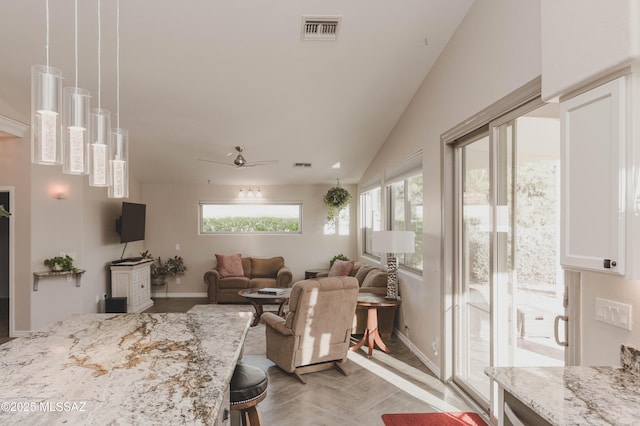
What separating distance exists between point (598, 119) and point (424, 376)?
308 cm

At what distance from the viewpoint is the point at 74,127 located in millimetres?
1753

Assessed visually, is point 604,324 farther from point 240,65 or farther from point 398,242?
point 240,65

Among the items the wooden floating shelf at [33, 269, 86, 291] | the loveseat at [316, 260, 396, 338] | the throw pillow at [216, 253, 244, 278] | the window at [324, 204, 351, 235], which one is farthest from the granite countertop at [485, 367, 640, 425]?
the window at [324, 204, 351, 235]

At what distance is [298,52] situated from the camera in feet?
13.2

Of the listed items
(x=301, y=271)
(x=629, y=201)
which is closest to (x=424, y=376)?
(x=629, y=201)

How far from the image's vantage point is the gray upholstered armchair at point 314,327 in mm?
3857

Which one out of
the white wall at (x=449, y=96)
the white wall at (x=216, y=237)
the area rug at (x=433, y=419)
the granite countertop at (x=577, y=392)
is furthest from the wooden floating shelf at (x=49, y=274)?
the granite countertop at (x=577, y=392)

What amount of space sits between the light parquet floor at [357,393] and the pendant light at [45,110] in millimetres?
2381

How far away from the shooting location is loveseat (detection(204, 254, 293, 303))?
297 inches

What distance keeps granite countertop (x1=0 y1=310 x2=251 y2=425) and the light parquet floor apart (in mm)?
1268

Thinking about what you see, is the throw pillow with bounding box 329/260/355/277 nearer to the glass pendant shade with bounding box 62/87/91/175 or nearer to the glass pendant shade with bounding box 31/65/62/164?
the glass pendant shade with bounding box 62/87/91/175

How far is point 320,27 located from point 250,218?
5544mm

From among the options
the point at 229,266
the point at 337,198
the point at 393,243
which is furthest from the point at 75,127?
the point at 337,198

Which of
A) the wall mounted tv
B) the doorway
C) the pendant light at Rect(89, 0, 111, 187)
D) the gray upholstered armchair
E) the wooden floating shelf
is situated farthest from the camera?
the wall mounted tv
